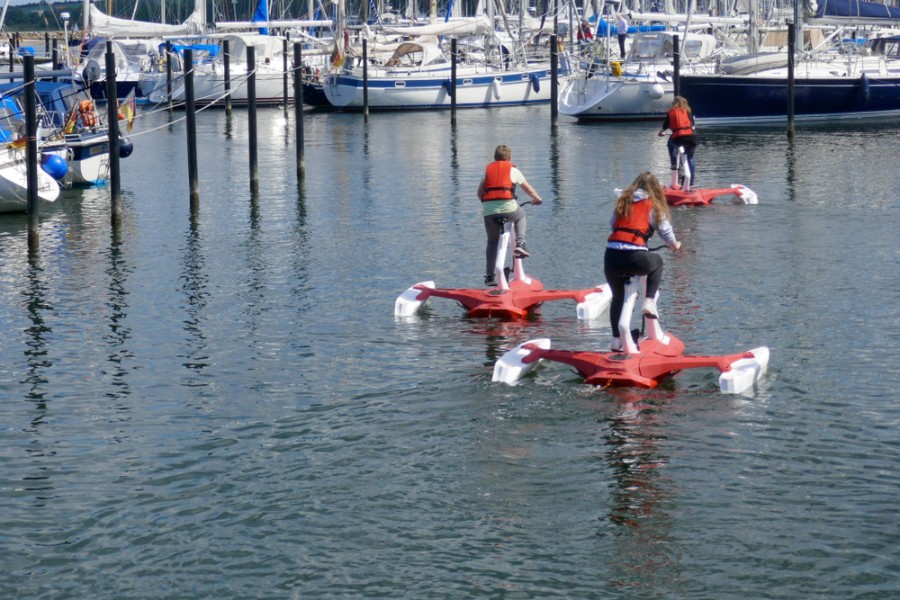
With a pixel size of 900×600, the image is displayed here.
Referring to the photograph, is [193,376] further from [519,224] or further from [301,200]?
[301,200]

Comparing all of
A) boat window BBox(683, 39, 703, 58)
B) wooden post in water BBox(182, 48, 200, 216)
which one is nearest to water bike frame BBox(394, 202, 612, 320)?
wooden post in water BBox(182, 48, 200, 216)

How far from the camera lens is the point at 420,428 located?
11570mm

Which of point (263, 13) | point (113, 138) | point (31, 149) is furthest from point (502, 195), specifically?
point (263, 13)

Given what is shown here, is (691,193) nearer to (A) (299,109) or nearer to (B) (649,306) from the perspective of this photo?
(A) (299,109)

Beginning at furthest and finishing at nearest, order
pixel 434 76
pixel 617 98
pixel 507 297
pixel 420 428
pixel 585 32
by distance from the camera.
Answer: pixel 585 32 < pixel 434 76 < pixel 617 98 < pixel 507 297 < pixel 420 428

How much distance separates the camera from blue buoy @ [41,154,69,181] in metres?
27.9

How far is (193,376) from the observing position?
534 inches

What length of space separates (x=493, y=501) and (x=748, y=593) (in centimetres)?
220

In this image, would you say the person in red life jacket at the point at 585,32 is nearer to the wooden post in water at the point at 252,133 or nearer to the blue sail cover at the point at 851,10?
the blue sail cover at the point at 851,10

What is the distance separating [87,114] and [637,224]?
21074 mm

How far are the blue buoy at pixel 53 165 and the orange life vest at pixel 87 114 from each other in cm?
190

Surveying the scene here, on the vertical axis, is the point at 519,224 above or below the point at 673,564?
above

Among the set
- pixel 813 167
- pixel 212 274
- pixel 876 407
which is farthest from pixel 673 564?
pixel 813 167

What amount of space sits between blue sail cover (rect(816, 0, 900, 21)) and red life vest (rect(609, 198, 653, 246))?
36.1 m
